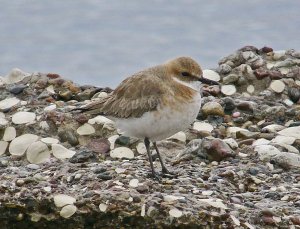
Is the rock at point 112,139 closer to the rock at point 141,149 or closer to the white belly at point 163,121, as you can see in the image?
the rock at point 141,149

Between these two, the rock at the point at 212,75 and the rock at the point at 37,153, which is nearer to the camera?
the rock at the point at 37,153

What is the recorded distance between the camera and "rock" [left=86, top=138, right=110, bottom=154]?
384 inches

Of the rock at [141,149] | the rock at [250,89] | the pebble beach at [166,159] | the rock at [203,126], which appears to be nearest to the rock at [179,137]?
the pebble beach at [166,159]

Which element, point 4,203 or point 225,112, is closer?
point 4,203

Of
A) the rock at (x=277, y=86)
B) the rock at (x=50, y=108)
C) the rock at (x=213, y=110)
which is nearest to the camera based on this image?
the rock at (x=50, y=108)

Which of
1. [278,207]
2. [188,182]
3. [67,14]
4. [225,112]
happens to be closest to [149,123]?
[188,182]

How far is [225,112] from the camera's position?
1076 centimetres

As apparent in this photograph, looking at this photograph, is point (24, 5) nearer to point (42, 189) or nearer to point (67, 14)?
point (67, 14)

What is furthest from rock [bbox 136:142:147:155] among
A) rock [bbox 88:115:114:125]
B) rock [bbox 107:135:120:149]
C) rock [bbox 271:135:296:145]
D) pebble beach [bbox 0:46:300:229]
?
rock [bbox 271:135:296:145]

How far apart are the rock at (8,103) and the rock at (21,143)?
727 mm

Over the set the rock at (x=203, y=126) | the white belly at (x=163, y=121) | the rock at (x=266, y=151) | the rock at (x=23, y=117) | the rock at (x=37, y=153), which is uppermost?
the white belly at (x=163, y=121)

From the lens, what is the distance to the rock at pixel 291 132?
993cm

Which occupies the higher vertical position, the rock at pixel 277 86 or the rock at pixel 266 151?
the rock at pixel 266 151

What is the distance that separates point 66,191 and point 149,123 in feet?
3.20
